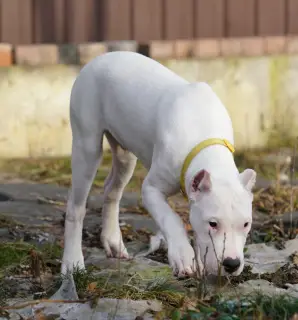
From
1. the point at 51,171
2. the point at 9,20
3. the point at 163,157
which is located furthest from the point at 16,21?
the point at 163,157

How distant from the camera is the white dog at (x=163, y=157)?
522 cm

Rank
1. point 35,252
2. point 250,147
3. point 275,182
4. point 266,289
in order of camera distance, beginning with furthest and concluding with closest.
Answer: point 250,147
point 275,182
point 35,252
point 266,289

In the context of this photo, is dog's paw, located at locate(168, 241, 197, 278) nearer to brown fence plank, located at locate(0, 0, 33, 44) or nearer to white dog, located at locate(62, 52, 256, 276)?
white dog, located at locate(62, 52, 256, 276)

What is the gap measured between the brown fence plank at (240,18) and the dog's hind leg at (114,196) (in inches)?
158

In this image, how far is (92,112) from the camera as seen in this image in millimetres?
6504

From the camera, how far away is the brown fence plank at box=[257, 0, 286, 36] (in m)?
10.9

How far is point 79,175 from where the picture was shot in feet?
21.6

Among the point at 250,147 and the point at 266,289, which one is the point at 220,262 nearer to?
the point at 266,289

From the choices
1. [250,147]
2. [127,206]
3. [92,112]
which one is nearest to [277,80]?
[250,147]

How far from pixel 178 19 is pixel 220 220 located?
18.2 ft

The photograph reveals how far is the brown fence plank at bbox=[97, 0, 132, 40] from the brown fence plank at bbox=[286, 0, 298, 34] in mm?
1764

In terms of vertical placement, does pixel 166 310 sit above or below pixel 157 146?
below

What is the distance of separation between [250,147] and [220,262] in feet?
17.6

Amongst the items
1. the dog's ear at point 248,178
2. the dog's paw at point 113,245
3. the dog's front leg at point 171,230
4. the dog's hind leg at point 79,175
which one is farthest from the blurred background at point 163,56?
the dog's ear at point 248,178
